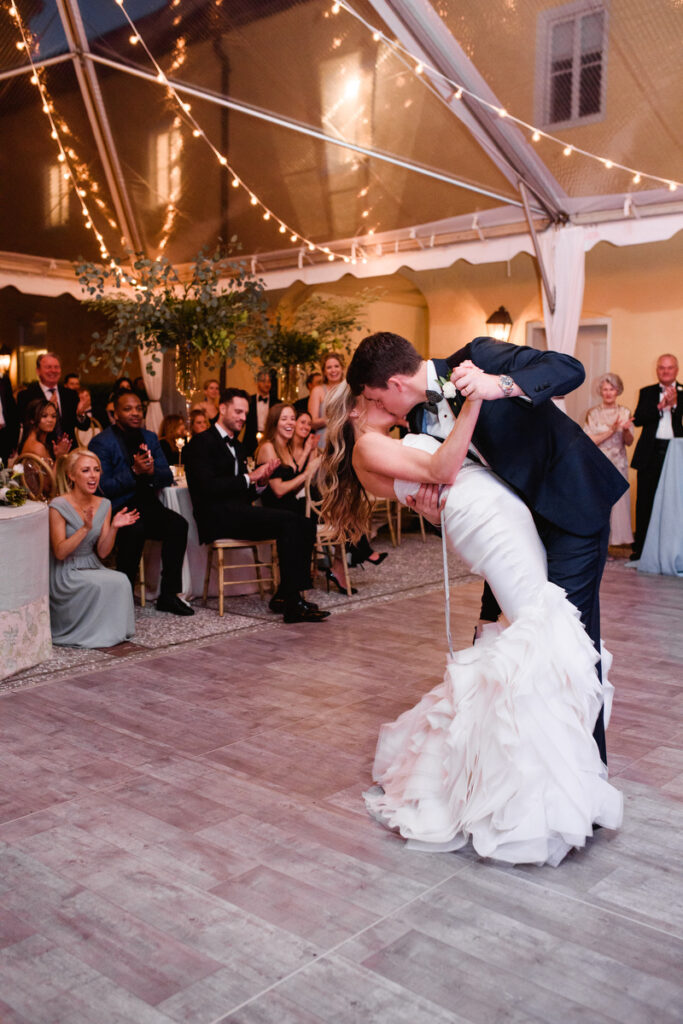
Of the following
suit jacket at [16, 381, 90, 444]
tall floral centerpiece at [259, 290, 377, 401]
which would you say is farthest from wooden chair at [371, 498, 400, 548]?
suit jacket at [16, 381, 90, 444]

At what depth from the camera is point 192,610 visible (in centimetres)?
567

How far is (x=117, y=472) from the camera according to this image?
18.9 feet

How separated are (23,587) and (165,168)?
659cm

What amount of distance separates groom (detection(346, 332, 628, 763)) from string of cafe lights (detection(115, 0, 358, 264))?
242 inches

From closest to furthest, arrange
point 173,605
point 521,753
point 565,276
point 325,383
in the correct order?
point 521,753
point 173,605
point 325,383
point 565,276

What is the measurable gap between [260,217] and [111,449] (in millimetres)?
5356

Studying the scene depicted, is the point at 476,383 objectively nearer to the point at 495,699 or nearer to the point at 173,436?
the point at 495,699

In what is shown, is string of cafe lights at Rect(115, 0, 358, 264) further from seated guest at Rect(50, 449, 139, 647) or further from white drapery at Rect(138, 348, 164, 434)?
seated guest at Rect(50, 449, 139, 647)

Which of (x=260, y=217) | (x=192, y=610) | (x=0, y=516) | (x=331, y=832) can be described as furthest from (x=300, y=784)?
(x=260, y=217)

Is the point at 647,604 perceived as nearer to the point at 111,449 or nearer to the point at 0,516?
the point at 111,449

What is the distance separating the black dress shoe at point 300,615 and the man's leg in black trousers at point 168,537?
0.76 m

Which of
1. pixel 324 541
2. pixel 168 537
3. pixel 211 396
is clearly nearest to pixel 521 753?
pixel 168 537

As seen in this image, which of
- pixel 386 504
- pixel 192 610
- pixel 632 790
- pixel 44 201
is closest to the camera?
pixel 632 790

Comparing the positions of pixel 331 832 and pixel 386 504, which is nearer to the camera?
pixel 331 832
